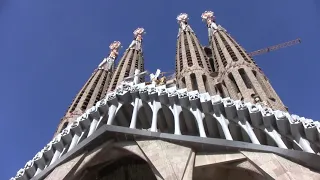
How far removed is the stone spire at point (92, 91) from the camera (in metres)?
31.1

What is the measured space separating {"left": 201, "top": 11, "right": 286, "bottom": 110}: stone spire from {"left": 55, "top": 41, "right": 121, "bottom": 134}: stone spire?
31.5ft

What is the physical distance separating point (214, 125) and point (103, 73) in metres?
27.3

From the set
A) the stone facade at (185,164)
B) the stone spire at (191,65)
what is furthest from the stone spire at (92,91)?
the stone facade at (185,164)

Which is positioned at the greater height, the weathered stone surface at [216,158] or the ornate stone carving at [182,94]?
the ornate stone carving at [182,94]

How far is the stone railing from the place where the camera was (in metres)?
13.8

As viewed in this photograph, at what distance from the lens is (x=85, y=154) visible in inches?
607

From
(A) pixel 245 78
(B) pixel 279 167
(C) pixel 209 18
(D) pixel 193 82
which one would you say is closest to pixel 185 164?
(B) pixel 279 167

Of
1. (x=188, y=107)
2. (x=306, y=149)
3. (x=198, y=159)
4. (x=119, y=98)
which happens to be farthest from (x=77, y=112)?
(x=306, y=149)

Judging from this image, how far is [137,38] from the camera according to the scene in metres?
50.3

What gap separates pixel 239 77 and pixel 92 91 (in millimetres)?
13338

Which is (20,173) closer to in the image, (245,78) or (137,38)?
(245,78)

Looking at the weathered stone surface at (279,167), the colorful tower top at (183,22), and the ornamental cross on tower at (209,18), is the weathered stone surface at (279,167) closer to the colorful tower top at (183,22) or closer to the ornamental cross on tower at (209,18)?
the ornamental cross on tower at (209,18)

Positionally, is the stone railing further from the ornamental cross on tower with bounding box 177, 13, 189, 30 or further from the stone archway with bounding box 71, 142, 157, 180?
the ornamental cross on tower with bounding box 177, 13, 189, 30

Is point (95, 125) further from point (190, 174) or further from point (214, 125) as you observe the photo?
point (190, 174)
